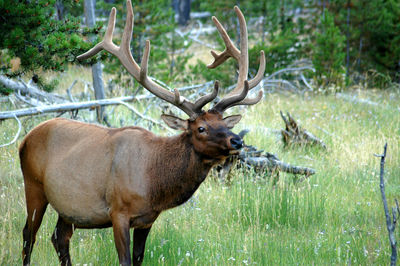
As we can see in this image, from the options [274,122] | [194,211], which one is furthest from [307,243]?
[274,122]

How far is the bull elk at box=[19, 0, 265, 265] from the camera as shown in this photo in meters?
4.06

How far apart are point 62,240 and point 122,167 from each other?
3.61 feet

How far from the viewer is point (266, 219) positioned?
18.1 feet

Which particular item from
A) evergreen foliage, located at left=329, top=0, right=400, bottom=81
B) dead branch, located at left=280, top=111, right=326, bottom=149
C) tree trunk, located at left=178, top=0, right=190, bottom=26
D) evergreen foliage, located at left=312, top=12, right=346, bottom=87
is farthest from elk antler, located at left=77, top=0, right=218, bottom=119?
tree trunk, located at left=178, top=0, right=190, bottom=26

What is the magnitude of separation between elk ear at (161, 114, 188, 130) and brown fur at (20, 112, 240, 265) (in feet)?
0.07

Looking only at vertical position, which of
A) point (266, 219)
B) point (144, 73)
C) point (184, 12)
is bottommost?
point (266, 219)

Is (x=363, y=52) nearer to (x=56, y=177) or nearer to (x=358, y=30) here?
(x=358, y=30)

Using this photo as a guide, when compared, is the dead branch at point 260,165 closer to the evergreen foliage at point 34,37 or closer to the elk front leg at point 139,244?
the elk front leg at point 139,244

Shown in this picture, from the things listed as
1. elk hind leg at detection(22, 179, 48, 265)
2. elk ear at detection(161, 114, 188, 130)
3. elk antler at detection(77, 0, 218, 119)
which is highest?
elk antler at detection(77, 0, 218, 119)

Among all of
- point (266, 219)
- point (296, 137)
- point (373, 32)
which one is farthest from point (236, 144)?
point (373, 32)

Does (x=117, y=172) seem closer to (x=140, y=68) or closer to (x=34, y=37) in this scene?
(x=140, y=68)

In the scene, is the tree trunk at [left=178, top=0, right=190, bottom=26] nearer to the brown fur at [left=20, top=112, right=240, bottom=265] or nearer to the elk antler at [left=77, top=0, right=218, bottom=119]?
the elk antler at [left=77, top=0, right=218, bottom=119]

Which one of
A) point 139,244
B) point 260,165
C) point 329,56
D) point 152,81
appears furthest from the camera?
point 329,56

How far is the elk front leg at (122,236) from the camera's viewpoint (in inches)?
156
